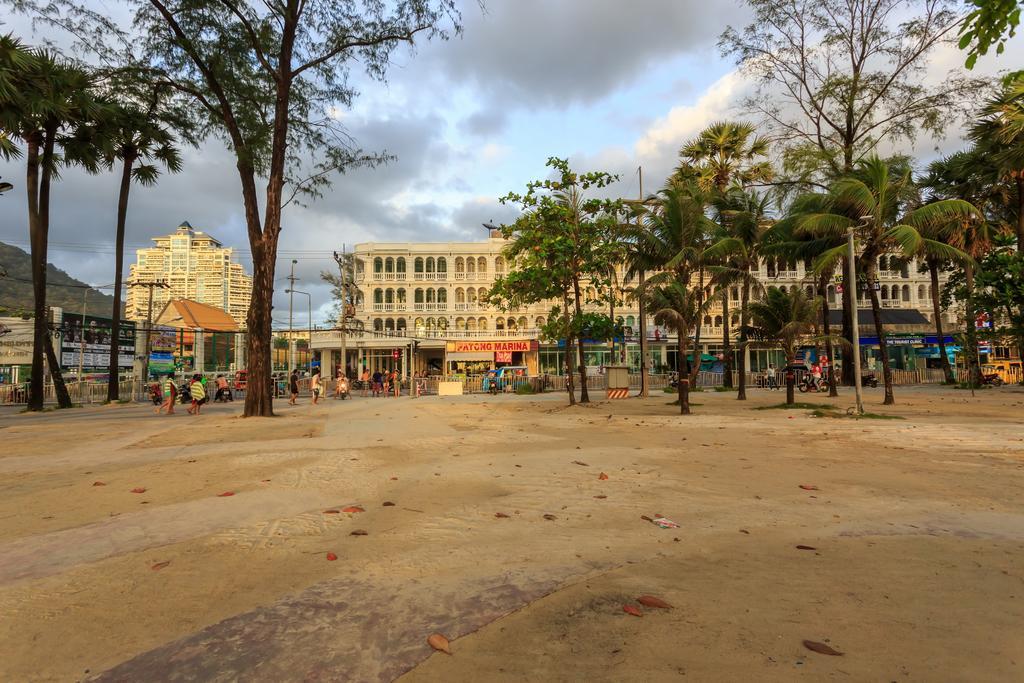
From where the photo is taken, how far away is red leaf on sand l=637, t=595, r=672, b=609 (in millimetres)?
3293

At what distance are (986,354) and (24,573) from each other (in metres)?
47.3

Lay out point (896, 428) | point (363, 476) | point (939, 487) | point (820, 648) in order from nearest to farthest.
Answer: point (820, 648)
point (939, 487)
point (363, 476)
point (896, 428)

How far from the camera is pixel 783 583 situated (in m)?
3.68

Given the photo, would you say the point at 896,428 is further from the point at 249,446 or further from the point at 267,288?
the point at 267,288

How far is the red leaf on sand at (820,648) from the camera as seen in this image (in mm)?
2734

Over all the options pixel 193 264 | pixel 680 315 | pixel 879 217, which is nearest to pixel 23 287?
pixel 193 264

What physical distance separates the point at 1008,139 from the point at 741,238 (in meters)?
9.87

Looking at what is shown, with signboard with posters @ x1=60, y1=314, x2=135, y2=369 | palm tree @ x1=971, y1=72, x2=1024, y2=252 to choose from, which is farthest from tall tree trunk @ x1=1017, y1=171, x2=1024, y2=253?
signboard with posters @ x1=60, y1=314, x2=135, y2=369

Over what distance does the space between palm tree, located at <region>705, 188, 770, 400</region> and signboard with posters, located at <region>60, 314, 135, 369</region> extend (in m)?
42.0

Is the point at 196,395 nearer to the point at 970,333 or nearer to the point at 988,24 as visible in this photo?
the point at 988,24

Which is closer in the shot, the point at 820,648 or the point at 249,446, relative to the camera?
the point at 820,648

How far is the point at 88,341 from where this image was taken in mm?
45906

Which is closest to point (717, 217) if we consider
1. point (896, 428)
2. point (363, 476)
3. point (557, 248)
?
point (557, 248)

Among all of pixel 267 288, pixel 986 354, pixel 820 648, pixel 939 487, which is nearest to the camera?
A: pixel 820 648
